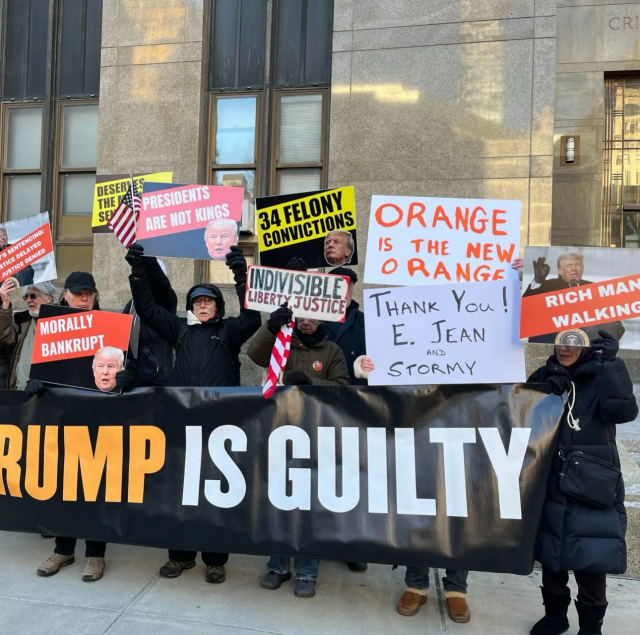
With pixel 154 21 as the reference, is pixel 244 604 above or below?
below

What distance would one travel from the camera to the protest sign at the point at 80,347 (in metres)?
3.65

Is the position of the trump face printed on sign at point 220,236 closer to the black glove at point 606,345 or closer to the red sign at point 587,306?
the red sign at point 587,306

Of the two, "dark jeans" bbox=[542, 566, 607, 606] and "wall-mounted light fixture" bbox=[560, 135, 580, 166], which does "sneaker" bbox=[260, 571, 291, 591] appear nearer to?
"dark jeans" bbox=[542, 566, 607, 606]

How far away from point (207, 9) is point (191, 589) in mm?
7359

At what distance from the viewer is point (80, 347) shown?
12.1 feet

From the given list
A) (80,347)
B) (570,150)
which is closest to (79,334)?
(80,347)

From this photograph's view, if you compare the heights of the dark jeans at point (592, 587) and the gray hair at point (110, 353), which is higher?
the gray hair at point (110, 353)

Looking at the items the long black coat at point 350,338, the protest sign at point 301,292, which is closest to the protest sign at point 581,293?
the protest sign at point 301,292

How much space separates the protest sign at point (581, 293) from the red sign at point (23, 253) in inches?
135

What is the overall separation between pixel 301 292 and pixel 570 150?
6.42 metres

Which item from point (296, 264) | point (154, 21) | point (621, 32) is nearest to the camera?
point (296, 264)

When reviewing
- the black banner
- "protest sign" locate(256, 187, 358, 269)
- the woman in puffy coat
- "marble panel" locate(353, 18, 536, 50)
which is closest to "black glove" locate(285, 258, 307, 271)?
"protest sign" locate(256, 187, 358, 269)

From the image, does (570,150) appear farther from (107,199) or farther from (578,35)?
(107,199)

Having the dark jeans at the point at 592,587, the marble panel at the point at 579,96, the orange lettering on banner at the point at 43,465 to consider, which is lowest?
the dark jeans at the point at 592,587
